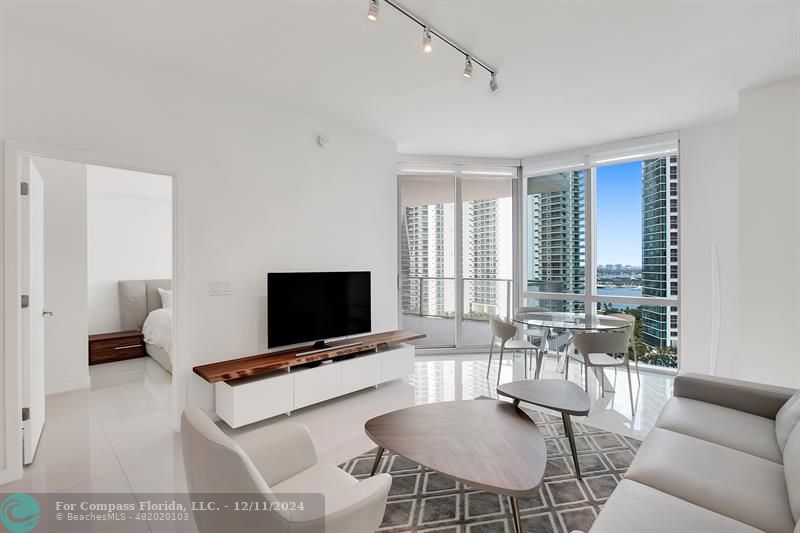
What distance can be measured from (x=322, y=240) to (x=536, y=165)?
133 inches

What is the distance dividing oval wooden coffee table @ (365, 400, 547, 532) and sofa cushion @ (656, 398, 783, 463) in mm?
789

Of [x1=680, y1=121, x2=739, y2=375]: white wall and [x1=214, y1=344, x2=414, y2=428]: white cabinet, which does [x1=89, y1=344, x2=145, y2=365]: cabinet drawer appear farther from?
→ [x1=680, y1=121, x2=739, y2=375]: white wall

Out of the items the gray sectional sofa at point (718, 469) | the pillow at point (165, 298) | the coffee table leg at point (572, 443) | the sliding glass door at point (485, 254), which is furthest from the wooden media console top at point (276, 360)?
the pillow at point (165, 298)

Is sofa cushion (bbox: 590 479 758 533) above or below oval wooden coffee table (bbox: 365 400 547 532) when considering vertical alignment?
above

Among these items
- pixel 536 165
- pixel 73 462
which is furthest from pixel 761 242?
pixel 73 462

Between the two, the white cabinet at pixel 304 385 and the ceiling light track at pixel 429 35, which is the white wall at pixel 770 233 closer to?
the ceiling light track at pixel 429 35

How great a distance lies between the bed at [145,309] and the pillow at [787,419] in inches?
223

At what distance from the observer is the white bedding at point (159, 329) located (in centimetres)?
447

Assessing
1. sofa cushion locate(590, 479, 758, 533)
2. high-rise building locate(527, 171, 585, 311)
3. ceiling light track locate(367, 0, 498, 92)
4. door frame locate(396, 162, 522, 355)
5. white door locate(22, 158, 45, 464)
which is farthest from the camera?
door frame locate(396, 162, 522, 355)

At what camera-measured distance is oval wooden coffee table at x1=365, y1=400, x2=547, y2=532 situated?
1.68 meters

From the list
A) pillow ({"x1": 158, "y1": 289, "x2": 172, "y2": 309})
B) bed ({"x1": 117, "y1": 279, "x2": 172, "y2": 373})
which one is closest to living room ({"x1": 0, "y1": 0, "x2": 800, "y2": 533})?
bed ({"x1": 117, "y1": 279, "x2": 172, "y2": 373})

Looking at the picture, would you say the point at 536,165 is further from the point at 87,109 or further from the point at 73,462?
the point at 73,462

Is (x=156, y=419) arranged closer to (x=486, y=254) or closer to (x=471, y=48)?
(x=471, y=48)

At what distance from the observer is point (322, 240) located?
3.80m
